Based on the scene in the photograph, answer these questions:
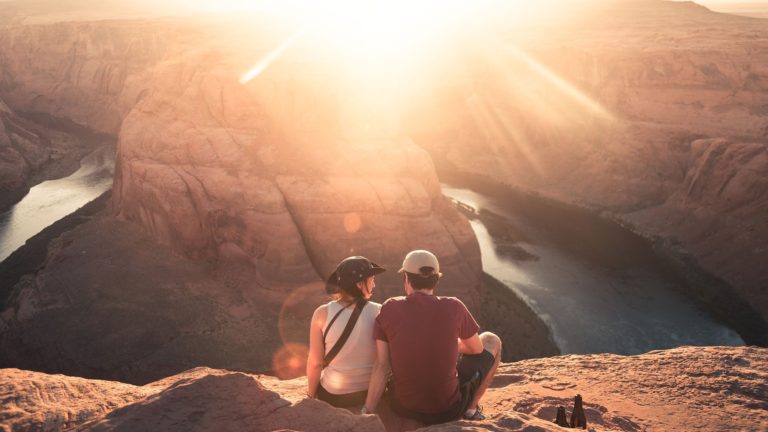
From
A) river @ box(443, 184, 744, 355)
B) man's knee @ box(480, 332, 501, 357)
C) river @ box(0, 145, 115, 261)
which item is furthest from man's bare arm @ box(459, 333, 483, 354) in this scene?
river @ box(0, 145, 115, 261)

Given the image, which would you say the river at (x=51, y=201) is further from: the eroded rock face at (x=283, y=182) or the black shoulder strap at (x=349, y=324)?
the black shoulder strap at (x=349, y=324)

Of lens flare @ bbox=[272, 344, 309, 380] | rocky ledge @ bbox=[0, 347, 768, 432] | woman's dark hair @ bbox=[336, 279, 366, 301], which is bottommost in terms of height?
lens flare @ bbox=[272, 344, 309, 380]

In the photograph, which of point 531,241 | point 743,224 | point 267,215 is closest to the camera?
point 267,215

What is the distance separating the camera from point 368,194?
27125 millimetres

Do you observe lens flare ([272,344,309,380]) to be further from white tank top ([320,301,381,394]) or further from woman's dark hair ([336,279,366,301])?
woman's dark hair ([336,279,366,301])

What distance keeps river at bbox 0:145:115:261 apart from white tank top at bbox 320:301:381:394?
1535 inches

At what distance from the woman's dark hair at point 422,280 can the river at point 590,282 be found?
2315cm

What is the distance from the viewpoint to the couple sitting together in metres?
5.81

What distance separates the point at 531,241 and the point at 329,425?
37.1 metres

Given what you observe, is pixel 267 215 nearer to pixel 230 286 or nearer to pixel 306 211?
pixel 306 211

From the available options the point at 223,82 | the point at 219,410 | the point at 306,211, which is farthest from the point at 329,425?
the point at 223,82

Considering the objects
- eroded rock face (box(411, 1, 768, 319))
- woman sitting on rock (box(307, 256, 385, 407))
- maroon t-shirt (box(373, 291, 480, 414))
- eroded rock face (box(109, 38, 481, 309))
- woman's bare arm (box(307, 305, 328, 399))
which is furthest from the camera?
eroded rock face (box(411, 1, 768, 319))

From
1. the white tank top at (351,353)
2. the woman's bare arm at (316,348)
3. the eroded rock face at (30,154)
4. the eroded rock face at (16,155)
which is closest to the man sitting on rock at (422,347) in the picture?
the white tank top at (351,353)

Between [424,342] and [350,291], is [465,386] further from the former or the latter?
[350,291]
